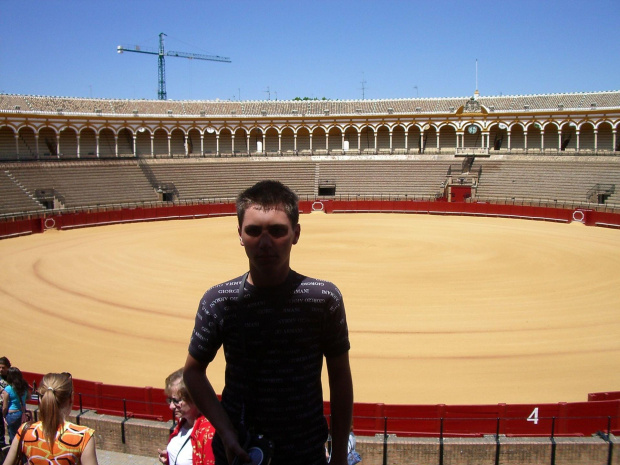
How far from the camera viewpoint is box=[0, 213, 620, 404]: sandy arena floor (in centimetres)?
1048

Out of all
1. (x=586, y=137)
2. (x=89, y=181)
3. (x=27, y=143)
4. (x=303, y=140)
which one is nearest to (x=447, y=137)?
(x=586, y=137)

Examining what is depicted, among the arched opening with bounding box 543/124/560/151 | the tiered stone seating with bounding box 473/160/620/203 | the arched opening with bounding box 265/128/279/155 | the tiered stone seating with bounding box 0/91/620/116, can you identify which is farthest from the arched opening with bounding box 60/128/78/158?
the arched opening with bounding box 543/124/560/151

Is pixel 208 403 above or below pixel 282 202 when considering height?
below

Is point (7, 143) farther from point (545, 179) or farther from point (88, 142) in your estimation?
point (545, 179)

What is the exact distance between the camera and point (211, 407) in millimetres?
2361

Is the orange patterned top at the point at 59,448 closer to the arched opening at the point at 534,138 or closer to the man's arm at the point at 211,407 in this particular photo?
the man's arm at the point at 211,407

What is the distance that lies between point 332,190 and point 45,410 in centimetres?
4318

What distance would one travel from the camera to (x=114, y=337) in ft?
42.0

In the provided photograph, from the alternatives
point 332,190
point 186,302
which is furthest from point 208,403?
point 332,190

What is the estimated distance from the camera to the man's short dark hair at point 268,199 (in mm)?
2422

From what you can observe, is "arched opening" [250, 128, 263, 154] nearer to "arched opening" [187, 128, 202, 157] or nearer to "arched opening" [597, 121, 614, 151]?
"arched opening" [187, 128, 202, 157]

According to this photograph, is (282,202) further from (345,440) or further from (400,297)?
(400,297)

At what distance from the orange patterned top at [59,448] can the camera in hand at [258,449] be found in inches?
56.6

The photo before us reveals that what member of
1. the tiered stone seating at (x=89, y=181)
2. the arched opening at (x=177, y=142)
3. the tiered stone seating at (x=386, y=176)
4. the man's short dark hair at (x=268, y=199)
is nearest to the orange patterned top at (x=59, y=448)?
the man's short dark hair at (x=268, y=199)
